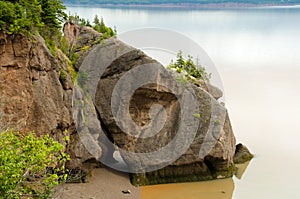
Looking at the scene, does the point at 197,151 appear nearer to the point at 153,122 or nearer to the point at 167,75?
the point at 153,122

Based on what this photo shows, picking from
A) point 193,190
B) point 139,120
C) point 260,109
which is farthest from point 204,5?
point 193,190

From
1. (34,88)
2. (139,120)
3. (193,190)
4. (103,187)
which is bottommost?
(193,190)

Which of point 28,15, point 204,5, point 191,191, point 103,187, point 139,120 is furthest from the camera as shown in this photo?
point 204,5

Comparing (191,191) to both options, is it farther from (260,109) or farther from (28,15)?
(260,109)

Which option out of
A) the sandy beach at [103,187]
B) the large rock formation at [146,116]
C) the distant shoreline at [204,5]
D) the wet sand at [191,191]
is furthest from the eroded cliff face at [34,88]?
the distant shoreline at [204,5]

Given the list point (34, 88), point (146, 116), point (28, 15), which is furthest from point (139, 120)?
point (28, 15)

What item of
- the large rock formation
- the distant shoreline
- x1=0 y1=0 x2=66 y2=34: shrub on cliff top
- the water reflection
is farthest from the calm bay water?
the distant shoreline

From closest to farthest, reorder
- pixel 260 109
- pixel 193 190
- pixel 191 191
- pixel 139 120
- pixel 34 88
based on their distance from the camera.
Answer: pixel 34 88
pixel 191 191
pixel 193 190
pixel 139 120
pixel 260 109

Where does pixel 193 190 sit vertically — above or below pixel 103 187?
below

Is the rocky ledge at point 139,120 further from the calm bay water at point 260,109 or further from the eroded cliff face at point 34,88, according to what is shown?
the calm bay water at point 260,109

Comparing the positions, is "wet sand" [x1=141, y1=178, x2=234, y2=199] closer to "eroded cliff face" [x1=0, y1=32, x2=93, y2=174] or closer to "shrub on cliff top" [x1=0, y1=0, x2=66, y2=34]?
"eroded cliff face" [x1=0, y1=32, x2=93, y2=174]

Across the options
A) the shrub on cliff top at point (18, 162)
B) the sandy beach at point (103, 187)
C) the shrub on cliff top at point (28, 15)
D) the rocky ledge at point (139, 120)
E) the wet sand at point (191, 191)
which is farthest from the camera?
the wet sand at point (191, 191)

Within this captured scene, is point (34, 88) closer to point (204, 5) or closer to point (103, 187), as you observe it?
point (103, 187)

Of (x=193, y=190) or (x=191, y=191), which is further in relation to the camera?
(x=193, y=190)
